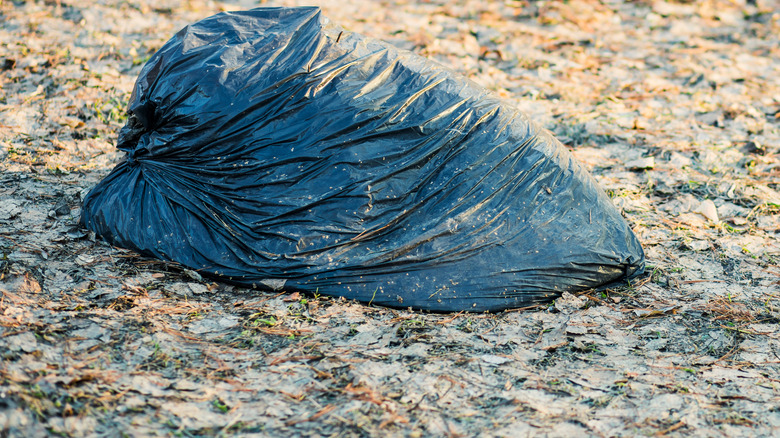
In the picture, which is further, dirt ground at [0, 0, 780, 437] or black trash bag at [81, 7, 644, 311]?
black trash bag at [81, 7, 644, 311]

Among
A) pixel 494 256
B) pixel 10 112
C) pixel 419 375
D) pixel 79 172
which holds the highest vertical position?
pixel 10 112

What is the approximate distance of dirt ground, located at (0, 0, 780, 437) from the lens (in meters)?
1.86

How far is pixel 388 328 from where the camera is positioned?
7.75 ft

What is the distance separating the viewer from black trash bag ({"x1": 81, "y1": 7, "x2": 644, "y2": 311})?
2.42 metres

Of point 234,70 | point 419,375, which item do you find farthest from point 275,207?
point 419,375

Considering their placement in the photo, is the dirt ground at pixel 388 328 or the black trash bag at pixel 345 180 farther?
the black trash bag at pixel 345 180

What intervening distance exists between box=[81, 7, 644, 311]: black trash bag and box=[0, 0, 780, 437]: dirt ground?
0.44ft

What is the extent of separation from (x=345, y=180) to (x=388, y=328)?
629 millimetres

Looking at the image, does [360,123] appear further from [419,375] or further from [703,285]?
[703,285]

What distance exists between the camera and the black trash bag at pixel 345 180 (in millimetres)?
2422

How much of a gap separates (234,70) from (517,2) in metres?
5.18

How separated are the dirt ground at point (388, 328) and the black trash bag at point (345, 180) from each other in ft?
0.44

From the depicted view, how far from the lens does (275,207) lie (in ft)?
8.09

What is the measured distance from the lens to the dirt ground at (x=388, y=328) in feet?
6.11
